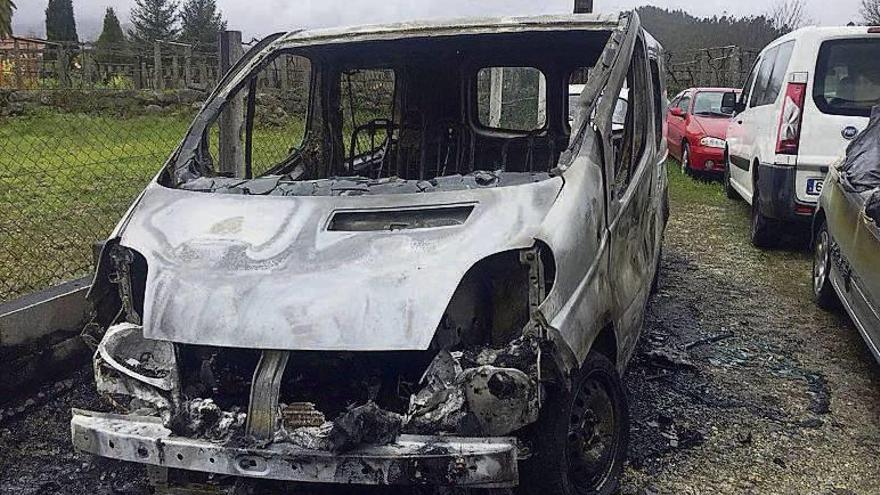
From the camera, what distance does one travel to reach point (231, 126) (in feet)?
16.6

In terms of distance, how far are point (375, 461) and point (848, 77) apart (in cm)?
552

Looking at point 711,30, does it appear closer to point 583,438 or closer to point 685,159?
point 685,159

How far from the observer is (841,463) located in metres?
3.46

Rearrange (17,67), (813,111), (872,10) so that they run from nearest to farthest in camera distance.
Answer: (813,111) → (17,67) → (872,10)

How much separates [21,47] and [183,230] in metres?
10.3

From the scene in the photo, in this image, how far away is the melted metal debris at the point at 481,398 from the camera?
8.16 feet

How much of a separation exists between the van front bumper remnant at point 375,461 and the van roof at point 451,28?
2.26 metres

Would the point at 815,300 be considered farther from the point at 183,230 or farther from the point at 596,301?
the point at 183,230

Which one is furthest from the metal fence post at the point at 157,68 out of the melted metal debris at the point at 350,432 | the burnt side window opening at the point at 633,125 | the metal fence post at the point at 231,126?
the melted metal debris at the point at 350,432

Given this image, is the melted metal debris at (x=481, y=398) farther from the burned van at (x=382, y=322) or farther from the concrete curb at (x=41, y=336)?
the concrete curb at (x=41, y=336)

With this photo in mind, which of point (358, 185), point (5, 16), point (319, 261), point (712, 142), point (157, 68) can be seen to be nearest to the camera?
point (319, 261)

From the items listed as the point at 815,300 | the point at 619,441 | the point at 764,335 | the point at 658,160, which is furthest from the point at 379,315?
the point at 815,300

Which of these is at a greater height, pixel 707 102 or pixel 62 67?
pixel 62 67

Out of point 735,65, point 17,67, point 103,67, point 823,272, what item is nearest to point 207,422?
point 823,272
